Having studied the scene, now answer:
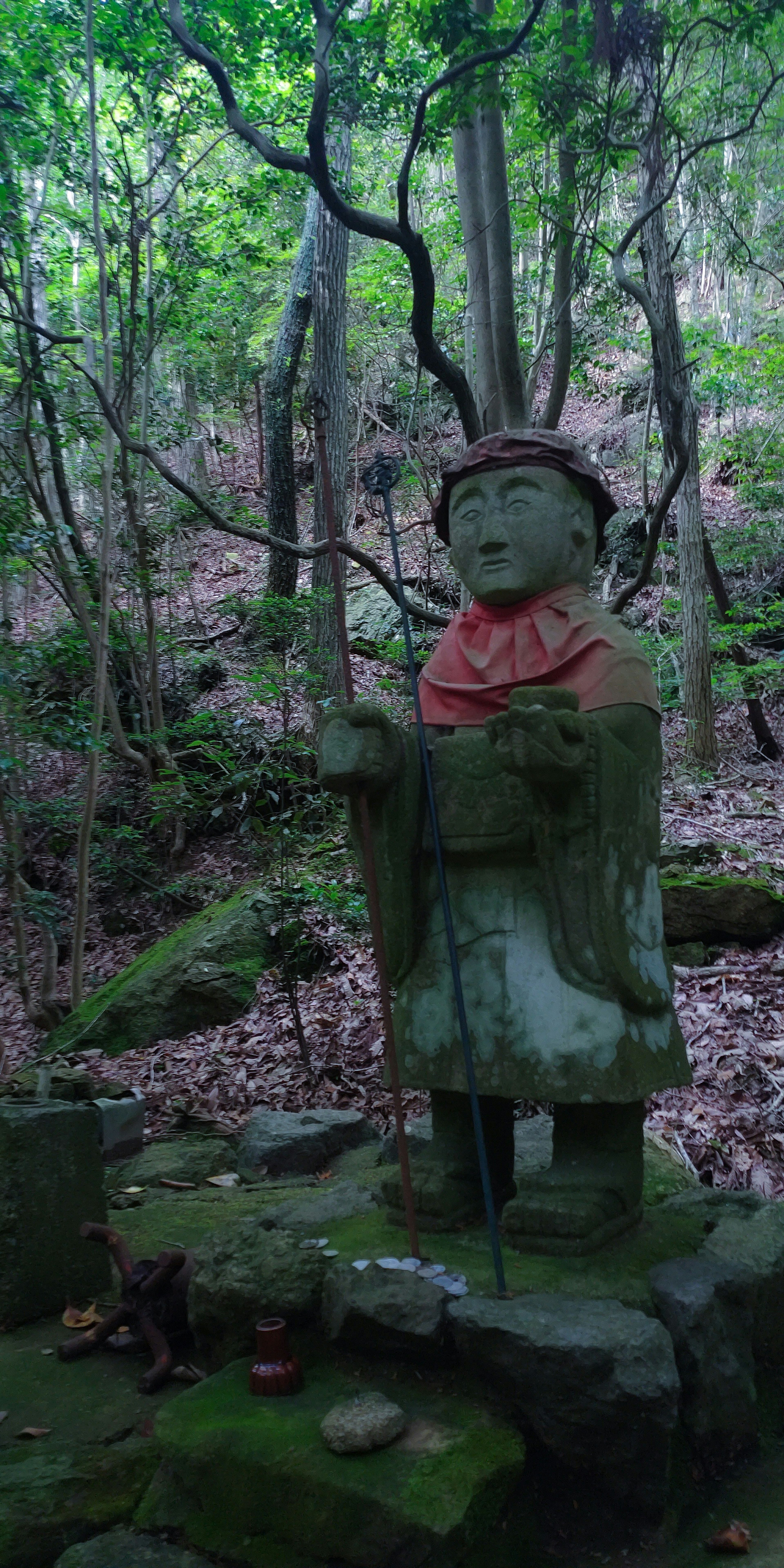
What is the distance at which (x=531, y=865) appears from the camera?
2.64 metres

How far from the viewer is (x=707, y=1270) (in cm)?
237

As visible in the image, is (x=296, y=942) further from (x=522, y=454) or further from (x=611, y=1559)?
(x=611, y=1559)

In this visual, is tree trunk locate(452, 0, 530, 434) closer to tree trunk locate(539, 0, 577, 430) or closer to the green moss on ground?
tree trunk locate(539, 0, 577, 430)

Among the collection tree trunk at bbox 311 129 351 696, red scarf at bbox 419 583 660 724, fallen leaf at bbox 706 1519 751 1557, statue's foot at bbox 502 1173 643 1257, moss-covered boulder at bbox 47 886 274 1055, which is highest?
tree trunk at bbox 311 129 351 696

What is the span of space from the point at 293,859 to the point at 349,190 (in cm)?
431

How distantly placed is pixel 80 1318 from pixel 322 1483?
1.29 m

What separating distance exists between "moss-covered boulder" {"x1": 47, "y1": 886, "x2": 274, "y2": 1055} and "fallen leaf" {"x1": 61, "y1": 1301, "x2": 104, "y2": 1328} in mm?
3085

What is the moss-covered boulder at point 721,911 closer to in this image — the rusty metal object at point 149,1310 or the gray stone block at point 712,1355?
the gray stone block at point 712,1355

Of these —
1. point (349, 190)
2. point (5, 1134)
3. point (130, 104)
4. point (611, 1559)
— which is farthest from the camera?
point (130, 104)

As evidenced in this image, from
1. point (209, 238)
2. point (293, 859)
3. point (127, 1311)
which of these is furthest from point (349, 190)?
point (127, 1311)

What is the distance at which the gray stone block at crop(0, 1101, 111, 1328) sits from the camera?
9.45 ft

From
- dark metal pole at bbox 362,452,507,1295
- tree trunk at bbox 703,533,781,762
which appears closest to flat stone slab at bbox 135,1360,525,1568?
dark metal pole at bbox 362,452,507,1295

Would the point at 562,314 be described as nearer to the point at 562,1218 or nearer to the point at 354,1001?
the point at 354,1001

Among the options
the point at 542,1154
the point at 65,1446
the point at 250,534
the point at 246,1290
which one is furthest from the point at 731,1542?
the point at 250,534
